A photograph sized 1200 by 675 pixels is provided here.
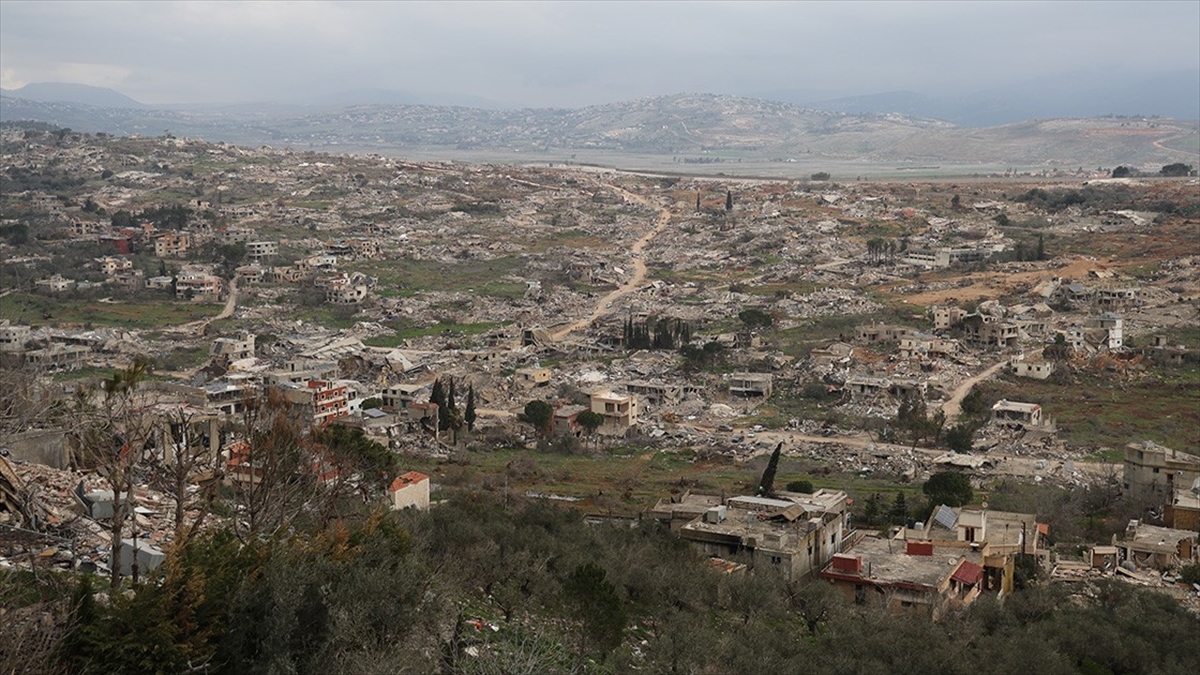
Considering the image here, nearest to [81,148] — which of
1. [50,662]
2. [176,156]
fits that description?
[176,156]

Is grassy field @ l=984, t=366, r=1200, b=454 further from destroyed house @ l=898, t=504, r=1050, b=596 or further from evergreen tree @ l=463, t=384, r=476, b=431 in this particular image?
evergreen tree @ l=463, t=384, r=476, b=431

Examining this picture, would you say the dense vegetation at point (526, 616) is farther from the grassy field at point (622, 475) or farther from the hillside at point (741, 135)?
the hillside at point (741, 135)

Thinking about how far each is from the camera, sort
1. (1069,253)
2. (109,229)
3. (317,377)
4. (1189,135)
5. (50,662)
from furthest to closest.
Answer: (1189,135)
(109,229)
(1069,253)
(317,377)
(50,662)

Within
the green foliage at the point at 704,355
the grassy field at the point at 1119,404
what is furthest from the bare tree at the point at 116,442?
the grassy field at the point at 1119,404

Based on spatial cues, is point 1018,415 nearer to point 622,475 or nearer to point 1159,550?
point 622,475

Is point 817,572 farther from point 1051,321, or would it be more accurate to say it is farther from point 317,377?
point 1051,321

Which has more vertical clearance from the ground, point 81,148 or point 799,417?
point 81,148
